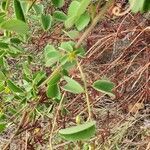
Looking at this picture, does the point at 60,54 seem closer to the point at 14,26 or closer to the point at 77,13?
the point at 14,26

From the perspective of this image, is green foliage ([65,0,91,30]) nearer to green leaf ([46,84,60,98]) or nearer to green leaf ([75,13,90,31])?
green leaf ([75,13,90,31])

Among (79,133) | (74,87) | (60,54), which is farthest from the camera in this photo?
(60,54)

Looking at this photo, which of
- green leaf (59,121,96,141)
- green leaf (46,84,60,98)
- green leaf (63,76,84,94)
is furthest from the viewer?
green leaf (46,84,60,98)

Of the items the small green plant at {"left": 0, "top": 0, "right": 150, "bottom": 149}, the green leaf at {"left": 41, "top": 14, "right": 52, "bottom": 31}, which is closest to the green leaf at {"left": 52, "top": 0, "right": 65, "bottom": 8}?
the small green plant at {"left": 0, "top": 0, "right": 150, "bottom": 149}

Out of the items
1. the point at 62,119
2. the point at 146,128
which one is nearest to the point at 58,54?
the point at 62,119

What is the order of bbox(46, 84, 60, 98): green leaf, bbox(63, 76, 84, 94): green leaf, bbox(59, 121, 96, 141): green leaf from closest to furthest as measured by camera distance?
1. bbox(59, 121, 96, 141): green leaf
2. bbox(63, 76, 84, 94): green leaf
3. bbox(46, 84, 60, 98): green leaf

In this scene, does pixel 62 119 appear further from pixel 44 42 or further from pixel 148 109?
pixel 44 42

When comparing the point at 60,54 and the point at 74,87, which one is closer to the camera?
the point at 74,87

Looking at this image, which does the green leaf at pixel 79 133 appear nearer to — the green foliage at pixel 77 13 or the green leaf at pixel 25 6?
the green foliage at pixel 77 13

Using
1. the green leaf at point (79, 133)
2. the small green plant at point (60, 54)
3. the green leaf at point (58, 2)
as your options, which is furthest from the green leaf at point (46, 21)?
the green leaf at point (79, 133)

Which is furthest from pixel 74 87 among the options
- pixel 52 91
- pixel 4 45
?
pixel 4 45

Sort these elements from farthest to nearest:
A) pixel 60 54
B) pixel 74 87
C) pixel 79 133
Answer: pixel 60 54
pixel 74 87
pixel 79 133

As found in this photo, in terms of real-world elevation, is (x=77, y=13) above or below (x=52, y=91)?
above

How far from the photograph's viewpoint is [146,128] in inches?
63.4
